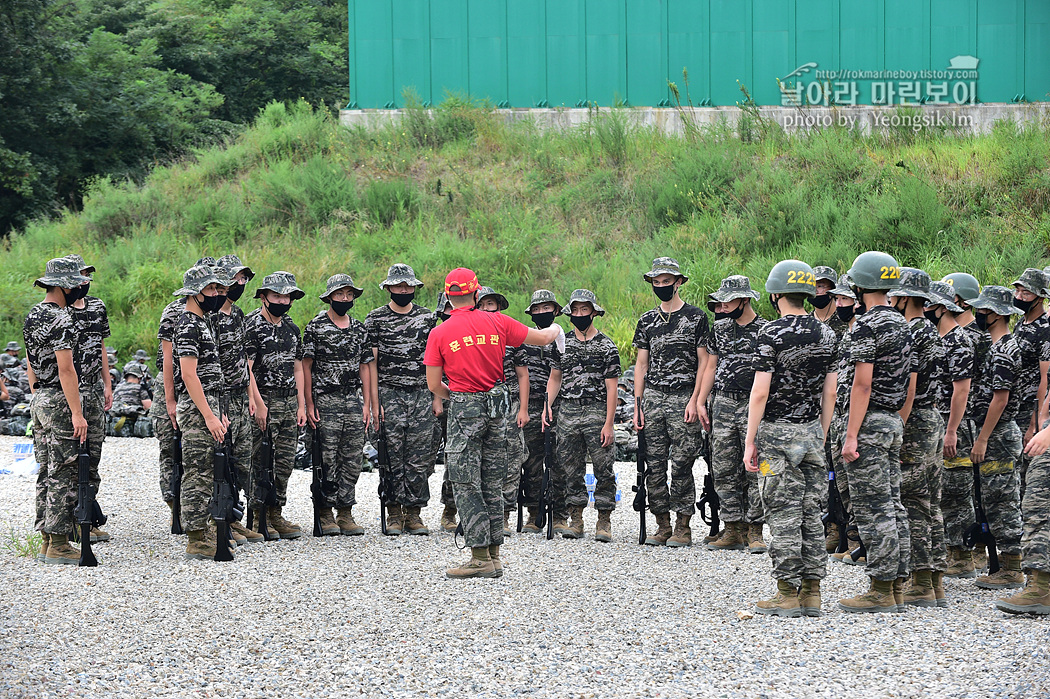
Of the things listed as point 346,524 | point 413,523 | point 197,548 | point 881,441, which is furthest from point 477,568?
point 881,441

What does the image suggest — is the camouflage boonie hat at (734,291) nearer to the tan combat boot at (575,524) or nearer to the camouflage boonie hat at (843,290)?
the camouflage boonie hat at (843,290)

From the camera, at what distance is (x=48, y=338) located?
22.8 ft

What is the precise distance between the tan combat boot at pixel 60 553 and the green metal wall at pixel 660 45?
50.8ft

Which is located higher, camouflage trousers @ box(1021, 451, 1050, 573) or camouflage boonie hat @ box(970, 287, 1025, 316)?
camouflage boonie hat @ box(970, 287, 1025, 316)

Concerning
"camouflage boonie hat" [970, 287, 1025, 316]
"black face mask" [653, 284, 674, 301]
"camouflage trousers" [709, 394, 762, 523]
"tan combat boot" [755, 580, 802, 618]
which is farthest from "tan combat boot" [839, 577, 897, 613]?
"black face mask" [653, 284, 674, 301]

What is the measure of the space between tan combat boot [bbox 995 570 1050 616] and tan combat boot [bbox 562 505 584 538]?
334cm

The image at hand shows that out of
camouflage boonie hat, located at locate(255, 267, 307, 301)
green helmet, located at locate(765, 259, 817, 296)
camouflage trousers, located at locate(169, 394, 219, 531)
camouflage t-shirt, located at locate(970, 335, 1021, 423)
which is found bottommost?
camouflage trousers, located at locate(169, 394, 219, 531)

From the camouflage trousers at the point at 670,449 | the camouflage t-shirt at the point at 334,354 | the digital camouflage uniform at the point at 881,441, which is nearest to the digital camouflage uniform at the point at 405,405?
the camouflage t-shirt at the point at 334,354

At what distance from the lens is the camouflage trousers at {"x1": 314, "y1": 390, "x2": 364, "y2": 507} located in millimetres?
8008

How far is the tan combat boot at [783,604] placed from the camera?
226 inches

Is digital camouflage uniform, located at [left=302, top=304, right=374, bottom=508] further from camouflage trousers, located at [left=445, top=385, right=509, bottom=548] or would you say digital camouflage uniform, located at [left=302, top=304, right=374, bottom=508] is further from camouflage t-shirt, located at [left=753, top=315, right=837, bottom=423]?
camouflage t-shirt, located at [left=753, top=315, right=837, bottom=423]

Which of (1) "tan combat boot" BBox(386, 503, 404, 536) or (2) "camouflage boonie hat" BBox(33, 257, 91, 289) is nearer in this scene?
(2) "camouflage boonie hat" BBox(33, 257, 91, 289)

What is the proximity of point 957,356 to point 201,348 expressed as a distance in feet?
17.1

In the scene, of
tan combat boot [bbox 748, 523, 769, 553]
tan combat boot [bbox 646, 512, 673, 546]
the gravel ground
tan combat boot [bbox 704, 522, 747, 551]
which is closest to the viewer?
the gravel ground
